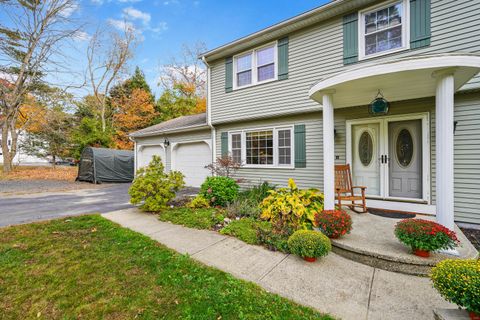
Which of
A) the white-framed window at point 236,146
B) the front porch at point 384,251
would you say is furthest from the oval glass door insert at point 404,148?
the white-framed window at point 236,146

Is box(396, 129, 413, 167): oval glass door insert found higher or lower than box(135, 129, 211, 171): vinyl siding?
lower

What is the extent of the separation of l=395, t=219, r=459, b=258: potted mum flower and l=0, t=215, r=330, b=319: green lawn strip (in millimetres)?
1787

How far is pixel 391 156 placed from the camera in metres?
5.11

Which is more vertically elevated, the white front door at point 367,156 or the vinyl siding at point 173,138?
the vinyl siding at point 173,138

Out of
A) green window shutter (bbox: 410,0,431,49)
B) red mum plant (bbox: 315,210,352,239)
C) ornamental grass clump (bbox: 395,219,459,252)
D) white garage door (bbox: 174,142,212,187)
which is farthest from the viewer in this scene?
white garage door (bbox: 174,142,212,187)

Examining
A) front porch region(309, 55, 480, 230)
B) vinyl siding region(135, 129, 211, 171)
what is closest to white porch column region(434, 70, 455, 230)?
front porch region(309, 55, 480, 230)

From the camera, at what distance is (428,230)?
9.09ft

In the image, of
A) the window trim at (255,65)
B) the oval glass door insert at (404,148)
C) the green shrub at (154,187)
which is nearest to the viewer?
the oval glass door insert at (404,148)

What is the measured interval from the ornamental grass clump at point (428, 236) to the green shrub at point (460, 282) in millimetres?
1005

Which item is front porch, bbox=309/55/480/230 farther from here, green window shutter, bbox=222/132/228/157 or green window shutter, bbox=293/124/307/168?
green window shutter, bbox=222/132/228/157

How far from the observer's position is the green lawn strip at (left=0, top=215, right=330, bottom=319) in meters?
2.13

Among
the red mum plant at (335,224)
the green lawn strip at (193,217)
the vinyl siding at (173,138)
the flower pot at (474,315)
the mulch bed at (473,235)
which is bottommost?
the mulch bed at (473,235)

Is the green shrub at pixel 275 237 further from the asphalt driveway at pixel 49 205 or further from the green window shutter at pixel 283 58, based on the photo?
the asphalt driveway at pixel 49 205

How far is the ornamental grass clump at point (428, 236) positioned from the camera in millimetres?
2723
